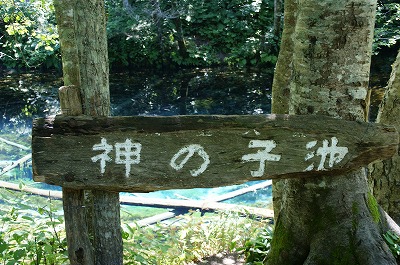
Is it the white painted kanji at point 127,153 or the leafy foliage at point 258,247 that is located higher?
the white painted kanji at point 127,153

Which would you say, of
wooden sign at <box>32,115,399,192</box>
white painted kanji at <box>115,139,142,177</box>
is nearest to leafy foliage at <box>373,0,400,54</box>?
wooden sign at <box>32,115,399,192</box>

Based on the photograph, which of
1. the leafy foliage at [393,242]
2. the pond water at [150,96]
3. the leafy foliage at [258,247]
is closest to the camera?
the leafy foliage at [393,242]

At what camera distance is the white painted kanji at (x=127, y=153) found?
6.23 ft

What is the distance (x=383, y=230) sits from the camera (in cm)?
254

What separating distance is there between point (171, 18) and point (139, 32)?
1143mm

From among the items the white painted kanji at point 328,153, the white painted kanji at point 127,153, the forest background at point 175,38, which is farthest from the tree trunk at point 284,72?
the forest background at point 175,38

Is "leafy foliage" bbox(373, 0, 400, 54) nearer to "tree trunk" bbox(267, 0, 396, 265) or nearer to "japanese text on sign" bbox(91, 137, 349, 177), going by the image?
"tree trunk" bbox(267, 0, 396, 265)

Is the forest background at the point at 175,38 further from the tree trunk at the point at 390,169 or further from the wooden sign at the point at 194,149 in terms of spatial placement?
the wooden sign at the point at 194,149

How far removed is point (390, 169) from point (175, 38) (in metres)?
11.9

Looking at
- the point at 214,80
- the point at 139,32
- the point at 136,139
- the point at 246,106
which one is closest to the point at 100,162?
the point at 136,139

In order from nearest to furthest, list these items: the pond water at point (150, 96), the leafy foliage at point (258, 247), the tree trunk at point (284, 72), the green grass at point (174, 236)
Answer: the green grass at point (174, 236) → the leafy foliage at point (258, 247) → the tree trunk at point (284, 72) → the pond water at point (150, 96)

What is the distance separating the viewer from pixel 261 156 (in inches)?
81.0

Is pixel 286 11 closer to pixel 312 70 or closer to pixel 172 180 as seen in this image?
pixel 312 70

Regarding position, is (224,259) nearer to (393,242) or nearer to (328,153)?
(393,242)
